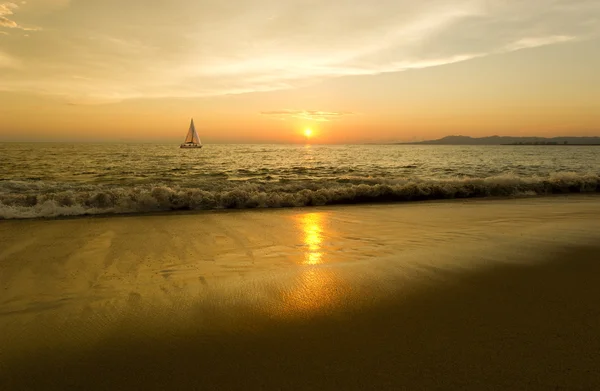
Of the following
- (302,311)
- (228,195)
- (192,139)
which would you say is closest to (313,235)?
(302,311)

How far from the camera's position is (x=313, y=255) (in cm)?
596

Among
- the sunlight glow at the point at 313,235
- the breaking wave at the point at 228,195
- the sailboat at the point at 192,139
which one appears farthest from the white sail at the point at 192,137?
the sunlight glow at the point at 313,235

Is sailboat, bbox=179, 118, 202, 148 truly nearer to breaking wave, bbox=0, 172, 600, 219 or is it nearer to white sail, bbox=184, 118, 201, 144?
white sail, bbox=184, 118, 201, 144

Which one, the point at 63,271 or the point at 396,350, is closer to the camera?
the point at 396,350

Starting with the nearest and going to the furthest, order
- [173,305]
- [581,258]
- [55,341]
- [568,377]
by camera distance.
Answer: [568,377], [55,341], [173,305], [581,258]

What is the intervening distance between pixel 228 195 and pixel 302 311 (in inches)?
356

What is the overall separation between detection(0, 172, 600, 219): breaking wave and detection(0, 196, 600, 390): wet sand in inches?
146

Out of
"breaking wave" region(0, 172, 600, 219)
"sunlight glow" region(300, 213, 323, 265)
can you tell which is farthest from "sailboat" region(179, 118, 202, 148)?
"sunlight glow" region(300, 213, 323, 265)

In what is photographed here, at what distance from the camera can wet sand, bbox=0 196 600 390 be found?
2.70 metres

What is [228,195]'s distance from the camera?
12.4 metres

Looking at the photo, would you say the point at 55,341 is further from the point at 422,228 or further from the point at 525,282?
the point at 422,228

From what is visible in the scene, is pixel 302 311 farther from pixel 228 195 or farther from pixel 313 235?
pixel 228 195

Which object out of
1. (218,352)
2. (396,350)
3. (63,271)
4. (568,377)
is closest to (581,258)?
(568,377)

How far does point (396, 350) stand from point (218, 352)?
1517 mm
